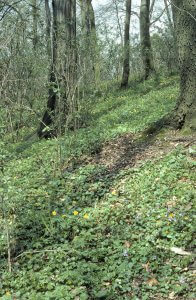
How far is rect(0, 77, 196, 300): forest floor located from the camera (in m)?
3.62

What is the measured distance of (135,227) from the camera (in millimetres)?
4391

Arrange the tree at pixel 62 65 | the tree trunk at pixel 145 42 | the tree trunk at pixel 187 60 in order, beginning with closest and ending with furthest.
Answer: the tree trunk at pixel 187 60, the tree at pixel 62 65, the tree trunk at pixel 145 42

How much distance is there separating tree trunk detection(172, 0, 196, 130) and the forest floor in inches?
13.4

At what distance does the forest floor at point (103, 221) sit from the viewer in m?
3.62

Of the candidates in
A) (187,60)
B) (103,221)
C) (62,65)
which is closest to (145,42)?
(62,65)

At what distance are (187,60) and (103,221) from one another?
10.9 ft

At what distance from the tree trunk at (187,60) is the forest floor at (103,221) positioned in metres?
0.34

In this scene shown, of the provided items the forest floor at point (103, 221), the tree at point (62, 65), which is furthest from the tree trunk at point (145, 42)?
the forest floor at point (103, 221)

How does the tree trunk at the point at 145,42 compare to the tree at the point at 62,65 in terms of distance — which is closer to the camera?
the tree at the point at 62,65

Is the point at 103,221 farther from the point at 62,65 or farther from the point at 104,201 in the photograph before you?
the point at 62,65

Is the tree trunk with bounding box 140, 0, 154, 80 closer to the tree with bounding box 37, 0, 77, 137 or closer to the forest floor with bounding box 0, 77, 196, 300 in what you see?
the tree with bounding box 37, 0, 77, 137

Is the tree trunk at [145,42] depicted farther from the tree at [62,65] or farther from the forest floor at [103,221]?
the forest floor at [103,221]

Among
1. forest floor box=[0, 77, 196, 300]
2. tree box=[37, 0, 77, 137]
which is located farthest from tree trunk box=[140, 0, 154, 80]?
forest floor box=[0, 77, 196, 300]

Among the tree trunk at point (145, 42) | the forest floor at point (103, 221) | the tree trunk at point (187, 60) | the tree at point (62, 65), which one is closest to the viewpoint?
the forest floor at point (103, 221)
